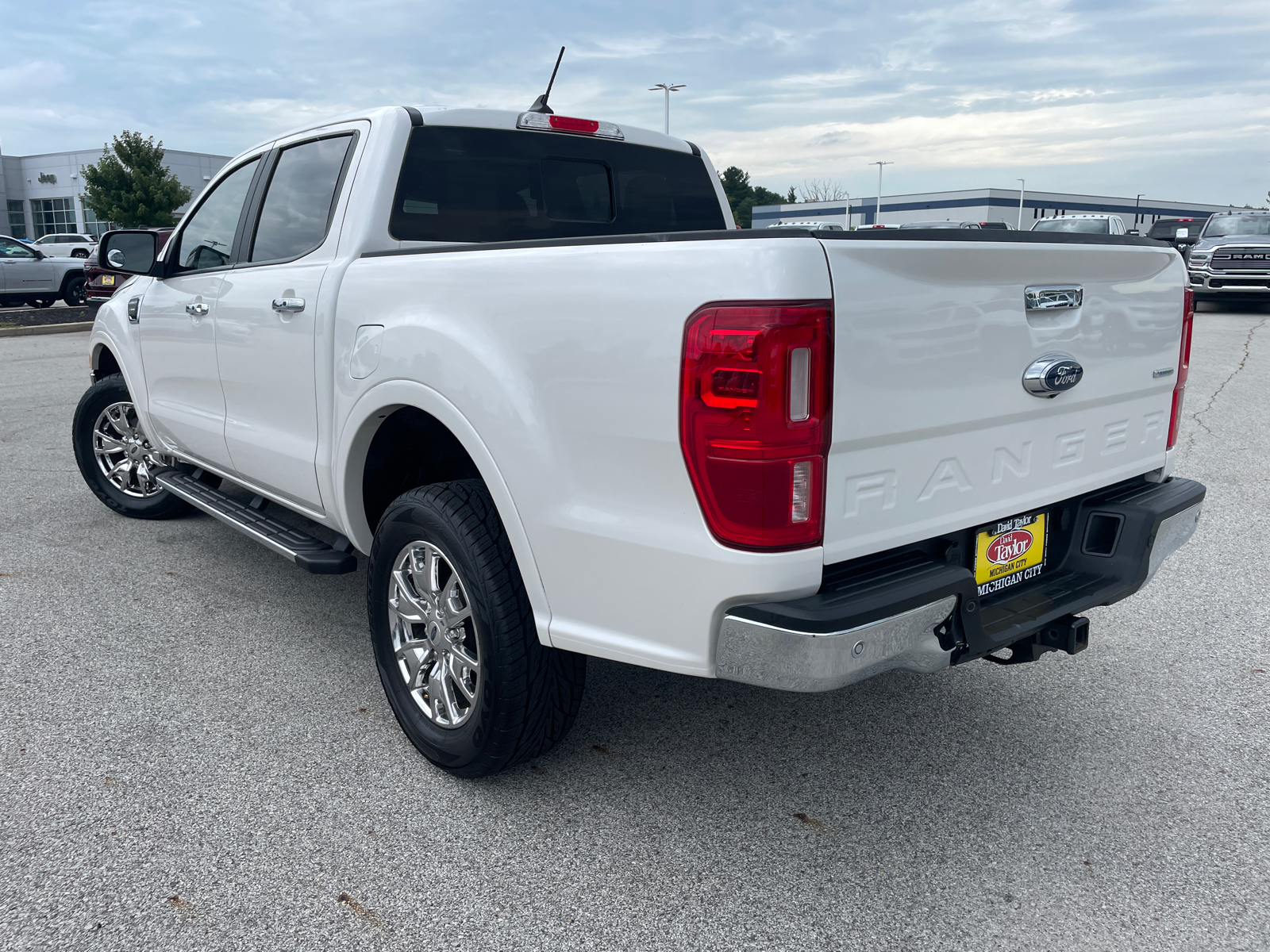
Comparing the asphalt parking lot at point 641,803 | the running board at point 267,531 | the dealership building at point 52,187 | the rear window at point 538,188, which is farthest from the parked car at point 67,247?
the dealership building at point 52,187

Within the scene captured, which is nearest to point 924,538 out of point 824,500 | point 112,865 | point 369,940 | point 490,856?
point 824,500

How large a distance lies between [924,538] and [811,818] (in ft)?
3.00

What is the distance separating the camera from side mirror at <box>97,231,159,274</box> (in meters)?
4.81

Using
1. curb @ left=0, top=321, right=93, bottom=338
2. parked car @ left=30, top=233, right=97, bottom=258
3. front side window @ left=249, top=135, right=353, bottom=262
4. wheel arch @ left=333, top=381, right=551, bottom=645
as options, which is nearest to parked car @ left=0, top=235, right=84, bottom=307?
parked car @ left=30, top=233, right=97, bottom=258

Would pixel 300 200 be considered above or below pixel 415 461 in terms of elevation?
above

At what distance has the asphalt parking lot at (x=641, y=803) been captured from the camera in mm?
2342

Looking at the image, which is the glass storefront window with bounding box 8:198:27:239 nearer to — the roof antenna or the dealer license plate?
the roof antenna

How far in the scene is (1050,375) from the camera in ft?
8.47

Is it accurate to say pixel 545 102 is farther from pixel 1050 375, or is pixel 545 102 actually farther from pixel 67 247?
pixel 67 247

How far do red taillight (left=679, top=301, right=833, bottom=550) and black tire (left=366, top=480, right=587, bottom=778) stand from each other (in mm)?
770

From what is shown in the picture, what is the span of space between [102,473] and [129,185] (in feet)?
133

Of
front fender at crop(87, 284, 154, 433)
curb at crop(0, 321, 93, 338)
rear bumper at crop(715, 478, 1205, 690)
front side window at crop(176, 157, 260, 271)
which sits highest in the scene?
front side window at crop(176, 157, 260, 271)

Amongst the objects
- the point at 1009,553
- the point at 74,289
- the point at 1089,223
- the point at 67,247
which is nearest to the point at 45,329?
the point at 74,289

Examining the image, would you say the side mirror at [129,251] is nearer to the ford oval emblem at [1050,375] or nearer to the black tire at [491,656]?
the black tire at [491,656]
